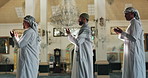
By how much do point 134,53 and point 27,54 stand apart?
Answer: 1.90 meters

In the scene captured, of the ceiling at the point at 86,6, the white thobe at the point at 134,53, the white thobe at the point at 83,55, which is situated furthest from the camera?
the ceiling at the point at 86,6

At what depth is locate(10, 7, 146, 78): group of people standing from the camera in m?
3.86

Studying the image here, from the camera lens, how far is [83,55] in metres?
4.38

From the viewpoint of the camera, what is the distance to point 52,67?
1452 cm

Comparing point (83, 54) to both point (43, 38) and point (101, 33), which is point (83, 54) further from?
point (43, 38)

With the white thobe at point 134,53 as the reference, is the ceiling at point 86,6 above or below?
above

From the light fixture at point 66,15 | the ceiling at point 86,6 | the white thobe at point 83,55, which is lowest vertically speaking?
the white thobe at point 83,55

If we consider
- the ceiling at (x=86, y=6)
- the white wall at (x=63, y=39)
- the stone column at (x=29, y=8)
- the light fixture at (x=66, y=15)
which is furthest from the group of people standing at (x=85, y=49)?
the white wall at (x=63, y=39)

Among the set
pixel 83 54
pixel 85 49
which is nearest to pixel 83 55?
pixel 83 54

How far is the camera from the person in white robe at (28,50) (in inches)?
160

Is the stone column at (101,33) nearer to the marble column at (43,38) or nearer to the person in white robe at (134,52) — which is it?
the marble column at (43,38)

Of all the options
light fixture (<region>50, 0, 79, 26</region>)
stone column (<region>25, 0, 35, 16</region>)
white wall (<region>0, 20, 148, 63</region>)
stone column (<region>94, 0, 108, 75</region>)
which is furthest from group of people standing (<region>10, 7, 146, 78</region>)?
white wall (<region>0, 20, 148, 63</region>)

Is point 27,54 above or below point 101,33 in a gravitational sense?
below

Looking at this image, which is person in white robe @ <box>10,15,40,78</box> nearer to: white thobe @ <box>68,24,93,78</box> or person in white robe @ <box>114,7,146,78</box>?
white thobe @ <box>68,24,93,78</box>
